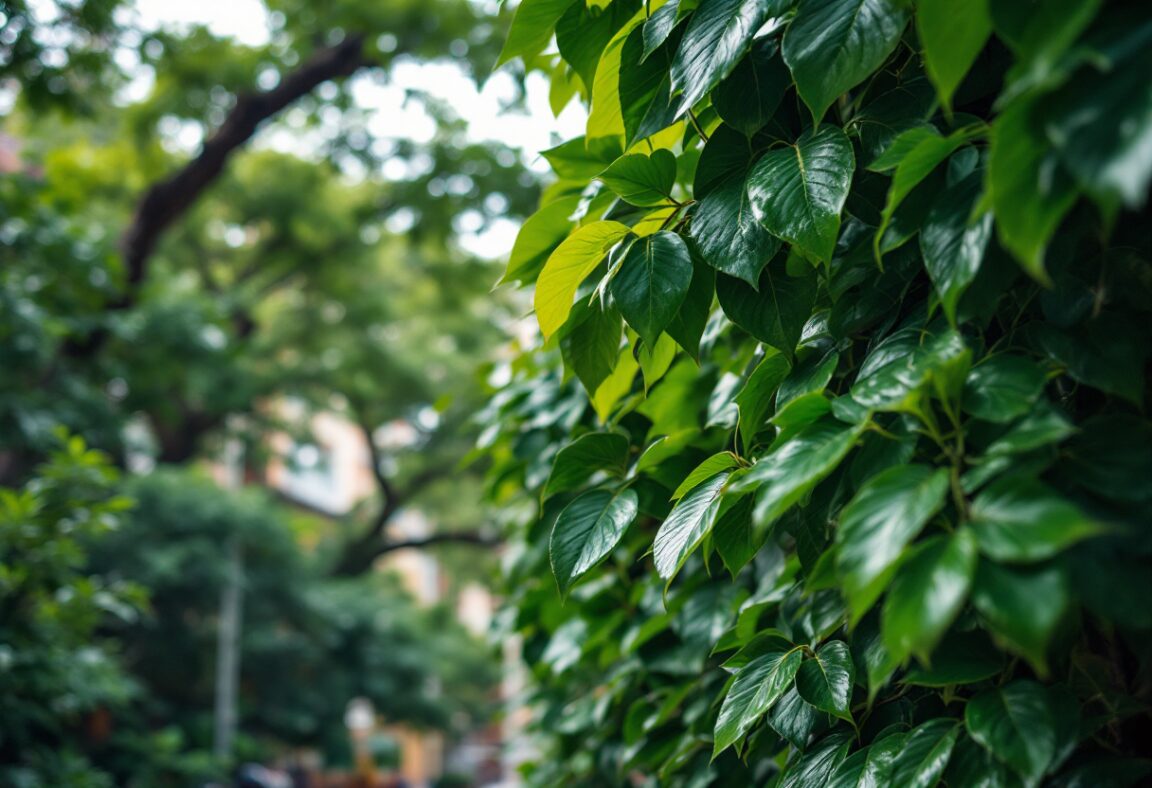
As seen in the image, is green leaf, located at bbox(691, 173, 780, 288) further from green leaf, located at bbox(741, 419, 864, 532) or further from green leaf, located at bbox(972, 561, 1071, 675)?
green leaf, located at bbox(972, 561, 1071, 675)

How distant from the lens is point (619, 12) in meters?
1.15

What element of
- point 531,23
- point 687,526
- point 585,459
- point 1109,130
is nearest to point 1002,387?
point 1109,130

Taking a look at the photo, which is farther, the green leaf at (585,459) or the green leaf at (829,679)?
the green leaf at (585,459)

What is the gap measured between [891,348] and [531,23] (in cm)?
60

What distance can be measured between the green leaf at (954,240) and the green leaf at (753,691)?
1.33 ft

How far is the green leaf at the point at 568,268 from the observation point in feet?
3.28

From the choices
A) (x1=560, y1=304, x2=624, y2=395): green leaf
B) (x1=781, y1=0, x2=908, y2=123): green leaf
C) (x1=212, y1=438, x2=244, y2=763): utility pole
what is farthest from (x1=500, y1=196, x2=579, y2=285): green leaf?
(x1=212, y1=438, x2=244, y2=763): utility pole

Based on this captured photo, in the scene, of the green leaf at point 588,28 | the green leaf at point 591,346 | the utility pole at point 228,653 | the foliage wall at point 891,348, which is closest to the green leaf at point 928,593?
the foliage wall at point 891,348

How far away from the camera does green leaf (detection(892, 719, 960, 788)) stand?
2.66 feet

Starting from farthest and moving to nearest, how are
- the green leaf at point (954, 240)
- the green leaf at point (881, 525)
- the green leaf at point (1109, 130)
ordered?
the green leaf at point (954, 240) → the green leaf at point (881, 525) → the green leaf at point (1109, 130)

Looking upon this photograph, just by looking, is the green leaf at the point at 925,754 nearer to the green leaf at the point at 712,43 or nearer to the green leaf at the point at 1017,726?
the green leaf at the point at 1017,726

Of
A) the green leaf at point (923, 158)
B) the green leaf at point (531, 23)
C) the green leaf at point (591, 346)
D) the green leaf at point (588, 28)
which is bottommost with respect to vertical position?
the green leaf at point (923, 158)

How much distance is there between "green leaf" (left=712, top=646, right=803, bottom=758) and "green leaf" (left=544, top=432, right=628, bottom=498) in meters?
0.33

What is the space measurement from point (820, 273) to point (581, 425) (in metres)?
0.75
